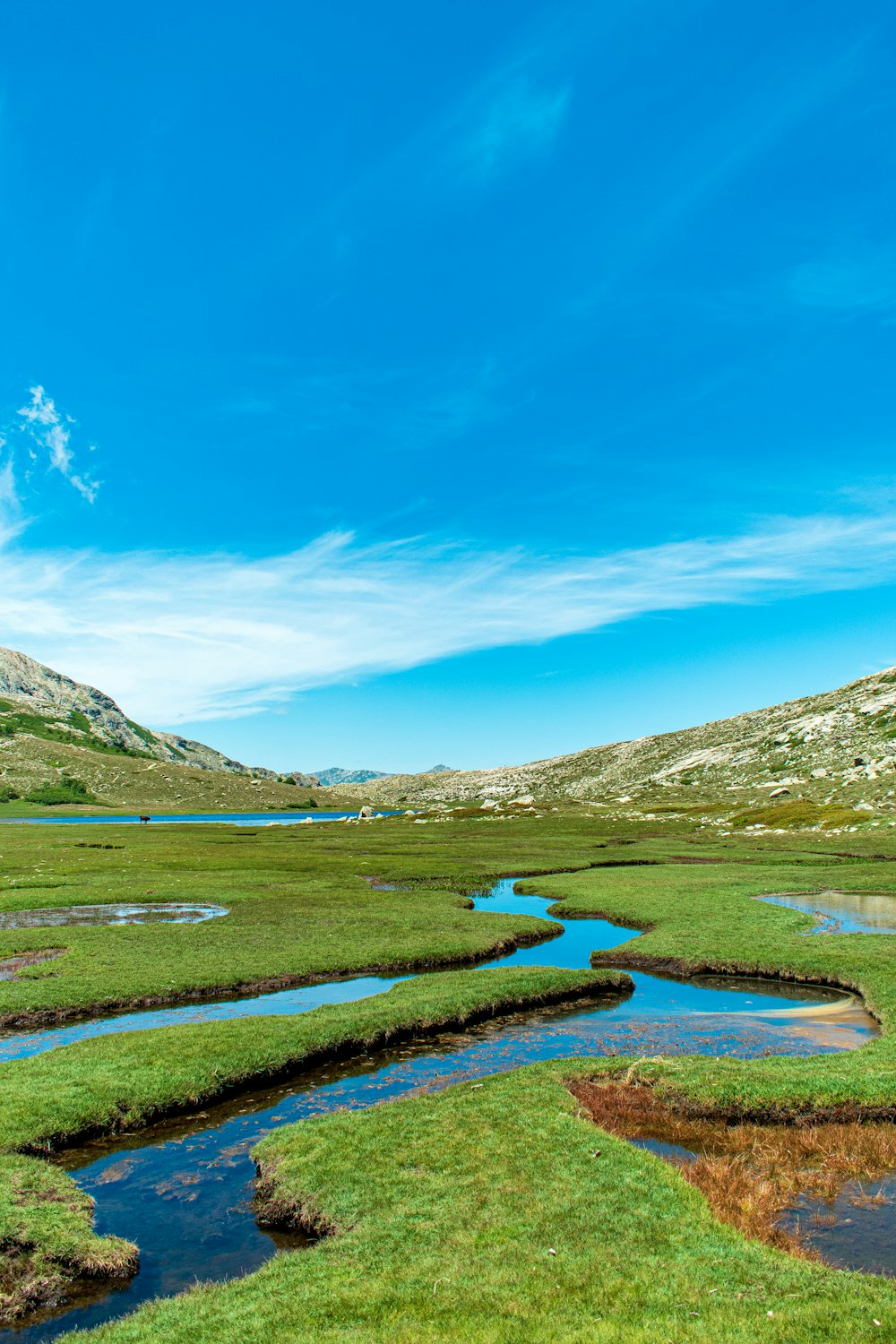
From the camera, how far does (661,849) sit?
105m

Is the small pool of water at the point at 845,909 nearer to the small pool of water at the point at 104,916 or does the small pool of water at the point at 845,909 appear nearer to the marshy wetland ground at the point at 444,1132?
the marshy wetland ground at the point at 444,1132

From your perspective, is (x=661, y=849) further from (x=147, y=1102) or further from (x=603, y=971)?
(x=147, y=1102)

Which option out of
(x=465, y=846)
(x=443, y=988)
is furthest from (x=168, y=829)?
(x=443, y=988)

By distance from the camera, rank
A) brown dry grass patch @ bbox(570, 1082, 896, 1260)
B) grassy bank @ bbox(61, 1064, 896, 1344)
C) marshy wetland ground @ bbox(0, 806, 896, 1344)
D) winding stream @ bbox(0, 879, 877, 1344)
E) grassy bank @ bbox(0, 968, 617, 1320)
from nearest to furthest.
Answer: grassy bank @ bbox(61, 1064, 896, 1344), marshy wetland ground @ bbox(0, 806, 896, 1344), grassy bank @ bbox(0, 968, 617, 1320), winding stream @ bbox(0, 879, 877, 1344), brown dry grass patch @ bbox(570, 1082, 896, 1260)

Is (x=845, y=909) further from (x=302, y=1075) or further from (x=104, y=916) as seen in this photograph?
(x=104, y=916)

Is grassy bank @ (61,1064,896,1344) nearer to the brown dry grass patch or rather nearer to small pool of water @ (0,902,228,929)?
the brown dry grass patch

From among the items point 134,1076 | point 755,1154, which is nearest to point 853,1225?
point 755,1154

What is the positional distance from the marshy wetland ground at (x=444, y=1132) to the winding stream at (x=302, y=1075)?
14 cm

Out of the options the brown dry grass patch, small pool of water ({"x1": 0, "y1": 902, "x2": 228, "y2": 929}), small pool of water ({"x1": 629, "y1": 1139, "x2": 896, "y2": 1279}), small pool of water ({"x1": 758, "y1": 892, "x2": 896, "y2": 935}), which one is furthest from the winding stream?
small pool of water ({"x1": 0, "y1": 902, "x2": 228, "y2": 929})

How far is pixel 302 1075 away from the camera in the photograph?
27.6 metres

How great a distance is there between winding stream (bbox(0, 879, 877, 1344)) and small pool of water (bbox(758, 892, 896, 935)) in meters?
15.0

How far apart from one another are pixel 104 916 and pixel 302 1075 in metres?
38.8

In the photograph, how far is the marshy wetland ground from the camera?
1375 centimetres

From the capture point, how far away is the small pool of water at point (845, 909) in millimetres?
52312
